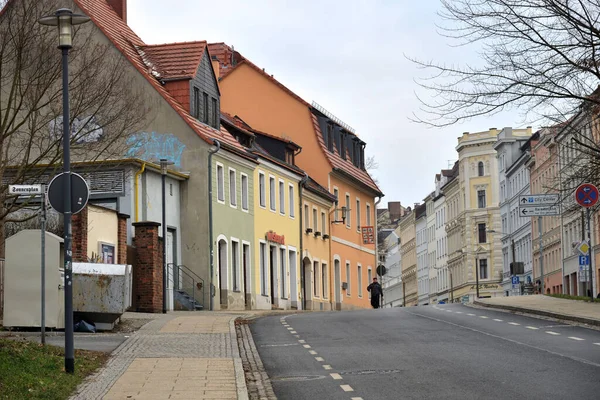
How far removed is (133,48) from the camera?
172ft

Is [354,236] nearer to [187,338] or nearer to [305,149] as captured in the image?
[305,149]

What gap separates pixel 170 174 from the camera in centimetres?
4841

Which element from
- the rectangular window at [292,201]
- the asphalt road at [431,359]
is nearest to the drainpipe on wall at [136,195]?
the asphalt road at [431,359]

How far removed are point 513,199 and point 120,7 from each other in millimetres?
68404

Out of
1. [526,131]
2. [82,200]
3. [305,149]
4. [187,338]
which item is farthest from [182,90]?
[526,131]

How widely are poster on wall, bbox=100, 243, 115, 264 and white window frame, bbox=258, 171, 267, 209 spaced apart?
61.5ft

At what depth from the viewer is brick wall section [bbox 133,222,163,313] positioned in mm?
38562

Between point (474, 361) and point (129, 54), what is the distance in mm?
33030

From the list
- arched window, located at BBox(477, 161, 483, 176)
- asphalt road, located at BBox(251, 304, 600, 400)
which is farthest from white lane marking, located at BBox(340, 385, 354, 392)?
Answer: arched window, located at BBox(477, 161, 483, 176)

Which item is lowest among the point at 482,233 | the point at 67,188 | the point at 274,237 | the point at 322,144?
the point at 67,188

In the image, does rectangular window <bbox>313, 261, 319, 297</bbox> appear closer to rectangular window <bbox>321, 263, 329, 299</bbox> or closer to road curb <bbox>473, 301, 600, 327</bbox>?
rectangular window <bbox>321, 263, 329, 299</bbox>

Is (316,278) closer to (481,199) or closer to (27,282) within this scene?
(27,282)

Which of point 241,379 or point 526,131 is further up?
point 526,131

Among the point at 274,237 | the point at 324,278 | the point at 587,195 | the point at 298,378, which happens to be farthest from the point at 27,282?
the point at 324,278
